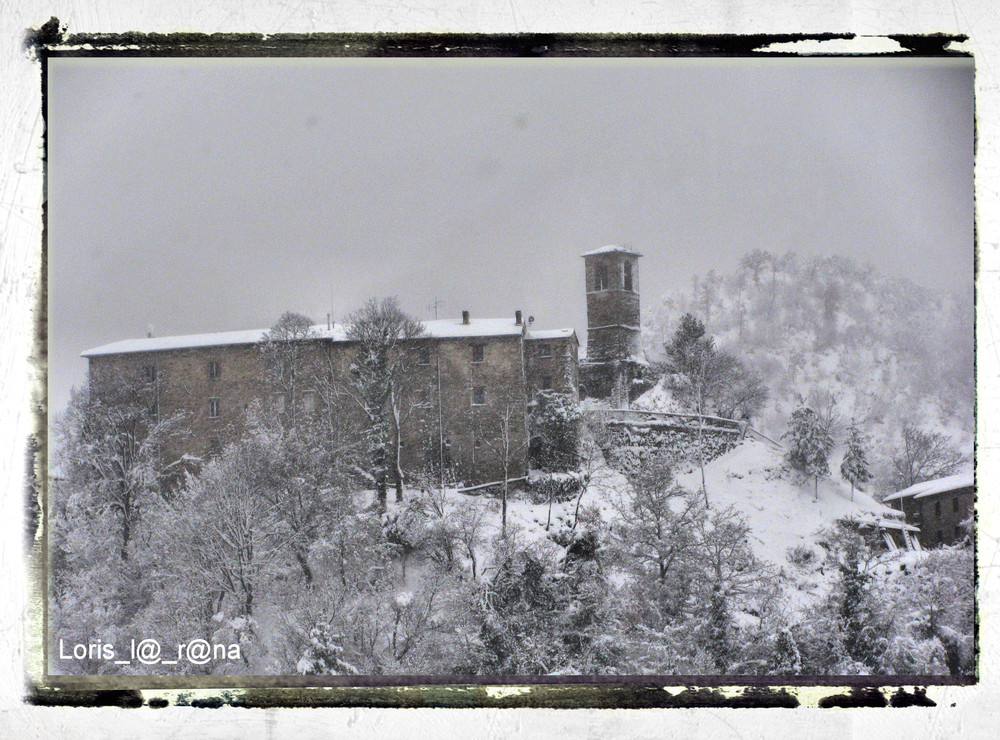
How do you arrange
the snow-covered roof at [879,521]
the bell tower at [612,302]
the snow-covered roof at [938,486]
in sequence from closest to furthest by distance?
the snow-covered roof at [938,486], the bell tower at [612,302], the snow-covered roof at [879,521]

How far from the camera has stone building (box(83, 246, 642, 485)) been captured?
16.7 ft

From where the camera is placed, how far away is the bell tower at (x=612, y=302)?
4879 mm

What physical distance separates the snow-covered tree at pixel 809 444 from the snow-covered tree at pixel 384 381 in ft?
9.27

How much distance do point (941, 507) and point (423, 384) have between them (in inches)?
142

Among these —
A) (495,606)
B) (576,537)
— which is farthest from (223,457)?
(576,537)

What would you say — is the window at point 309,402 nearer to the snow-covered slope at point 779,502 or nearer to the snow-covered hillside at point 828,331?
the snow-covered hillside at point 828,331

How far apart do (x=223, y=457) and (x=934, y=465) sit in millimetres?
4809

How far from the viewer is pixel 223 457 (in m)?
5.15

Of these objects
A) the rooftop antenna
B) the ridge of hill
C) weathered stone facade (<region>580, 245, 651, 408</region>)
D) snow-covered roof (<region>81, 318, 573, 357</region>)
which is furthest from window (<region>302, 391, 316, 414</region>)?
the ridge of hill

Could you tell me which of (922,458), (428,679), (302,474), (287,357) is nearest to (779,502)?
(922,458)

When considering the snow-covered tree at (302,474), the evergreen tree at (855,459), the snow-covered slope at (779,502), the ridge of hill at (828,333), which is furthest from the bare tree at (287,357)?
the evergreen tree at (855,459)

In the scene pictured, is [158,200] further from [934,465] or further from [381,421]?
[934,465]

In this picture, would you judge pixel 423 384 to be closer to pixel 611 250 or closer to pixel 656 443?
pixel 611 250

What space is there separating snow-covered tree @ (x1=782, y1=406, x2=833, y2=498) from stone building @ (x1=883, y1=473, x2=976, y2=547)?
1.78 feet
